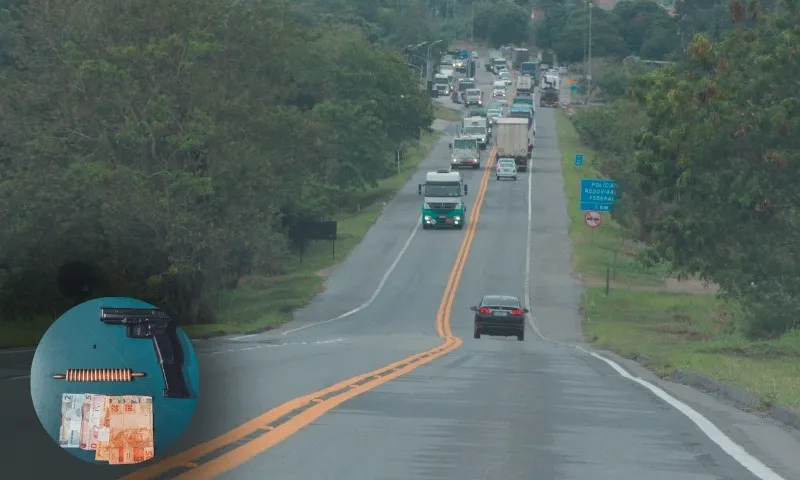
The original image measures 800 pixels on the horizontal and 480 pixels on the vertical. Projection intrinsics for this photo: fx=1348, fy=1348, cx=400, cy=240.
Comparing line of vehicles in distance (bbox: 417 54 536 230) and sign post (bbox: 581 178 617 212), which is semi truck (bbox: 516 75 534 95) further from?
sign post (bbox: 581 178 617 212)

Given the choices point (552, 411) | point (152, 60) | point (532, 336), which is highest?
point (152, 60)

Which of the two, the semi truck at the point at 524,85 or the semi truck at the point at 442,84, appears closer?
the semi truck at the point at 524,85

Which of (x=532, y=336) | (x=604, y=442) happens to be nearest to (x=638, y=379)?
(x=604, y=442)

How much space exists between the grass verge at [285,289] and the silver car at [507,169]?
35.4 ft

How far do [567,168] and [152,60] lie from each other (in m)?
63.8

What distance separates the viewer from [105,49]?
51781 millimetres

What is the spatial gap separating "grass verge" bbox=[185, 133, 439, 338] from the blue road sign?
1312 cm

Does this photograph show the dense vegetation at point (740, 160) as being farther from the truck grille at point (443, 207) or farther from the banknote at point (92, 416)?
the truck grille at point (443, 207)

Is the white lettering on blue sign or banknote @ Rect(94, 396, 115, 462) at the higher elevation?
the white lettering on blue sign

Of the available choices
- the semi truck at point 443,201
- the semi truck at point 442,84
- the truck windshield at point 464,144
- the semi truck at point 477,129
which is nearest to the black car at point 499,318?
the semi truck at point 443,201

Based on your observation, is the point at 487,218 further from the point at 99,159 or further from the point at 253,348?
the point at 253,348

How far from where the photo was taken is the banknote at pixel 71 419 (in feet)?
19.2

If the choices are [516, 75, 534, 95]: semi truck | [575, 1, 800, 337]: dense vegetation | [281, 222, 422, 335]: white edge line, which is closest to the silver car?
[281, 222, 422, 335]: white edge line

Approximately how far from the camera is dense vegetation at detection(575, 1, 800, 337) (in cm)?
3606
